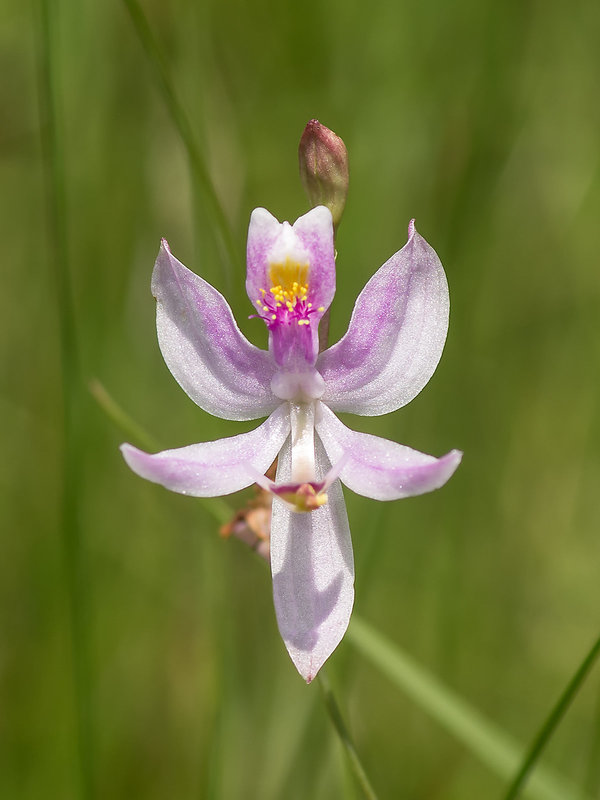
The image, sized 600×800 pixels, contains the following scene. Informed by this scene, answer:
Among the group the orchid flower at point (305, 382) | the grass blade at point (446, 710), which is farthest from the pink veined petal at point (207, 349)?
the grass blade at point (446, 710)

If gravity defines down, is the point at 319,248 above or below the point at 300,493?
above

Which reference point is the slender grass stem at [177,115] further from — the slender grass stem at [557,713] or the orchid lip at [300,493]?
the slender grass stem at [557,713]

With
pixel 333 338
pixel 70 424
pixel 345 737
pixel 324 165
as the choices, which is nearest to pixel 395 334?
pixel 324 165

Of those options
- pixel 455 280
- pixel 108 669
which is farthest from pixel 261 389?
pixel 108 669

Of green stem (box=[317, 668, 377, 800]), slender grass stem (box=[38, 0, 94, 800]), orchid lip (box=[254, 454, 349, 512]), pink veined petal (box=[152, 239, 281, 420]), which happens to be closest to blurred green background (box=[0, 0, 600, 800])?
slender grass stem (box=[38, 0, 94, 800])

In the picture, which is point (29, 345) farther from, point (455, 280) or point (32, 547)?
point (455, 280)

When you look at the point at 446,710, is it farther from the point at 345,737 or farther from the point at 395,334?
the point at 395,334

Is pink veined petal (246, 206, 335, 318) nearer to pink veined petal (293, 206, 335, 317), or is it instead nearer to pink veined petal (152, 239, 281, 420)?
pink veined petal (293, 206, 335, 317)
